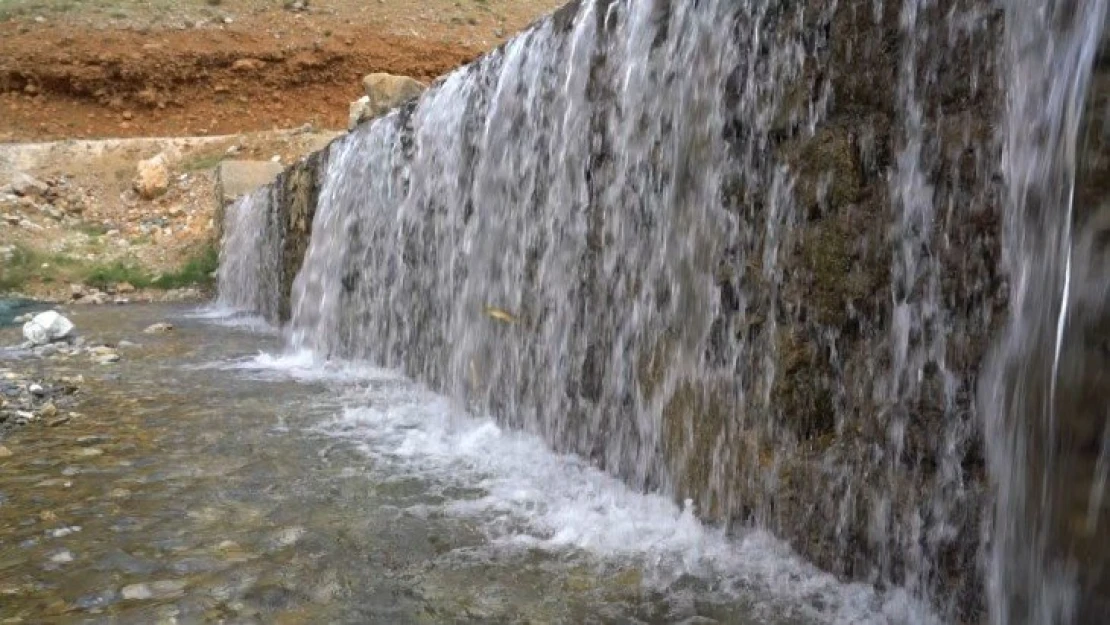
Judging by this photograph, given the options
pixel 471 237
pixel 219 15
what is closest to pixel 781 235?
pixel 471 237

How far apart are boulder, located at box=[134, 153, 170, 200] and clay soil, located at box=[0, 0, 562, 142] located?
162 inches

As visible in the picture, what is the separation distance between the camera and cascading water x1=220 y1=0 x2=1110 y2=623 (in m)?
1.81

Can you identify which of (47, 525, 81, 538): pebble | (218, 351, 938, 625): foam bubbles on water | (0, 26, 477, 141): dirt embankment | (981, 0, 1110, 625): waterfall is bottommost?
(47, 525, 81, 538): pebble

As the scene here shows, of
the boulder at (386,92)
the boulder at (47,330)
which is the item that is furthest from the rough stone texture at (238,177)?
the boulder at (47,330)

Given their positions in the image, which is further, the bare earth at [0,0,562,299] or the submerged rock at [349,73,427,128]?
the bare earth at [0,0,562,299]

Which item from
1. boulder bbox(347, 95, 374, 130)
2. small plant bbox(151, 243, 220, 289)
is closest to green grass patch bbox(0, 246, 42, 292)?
small plant bbox(151, 243, 220, 289)

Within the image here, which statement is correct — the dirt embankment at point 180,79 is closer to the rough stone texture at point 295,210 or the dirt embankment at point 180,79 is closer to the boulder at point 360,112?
the boulder at point 360,112

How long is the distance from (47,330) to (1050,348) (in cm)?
899

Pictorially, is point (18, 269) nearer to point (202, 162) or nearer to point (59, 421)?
point (202, 162)

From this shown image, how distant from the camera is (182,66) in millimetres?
22672

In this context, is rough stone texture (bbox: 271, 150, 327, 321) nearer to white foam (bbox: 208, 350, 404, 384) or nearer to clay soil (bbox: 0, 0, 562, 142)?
white foam (bbox: 208, 350, 404, 384)

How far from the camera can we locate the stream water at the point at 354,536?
2.34m

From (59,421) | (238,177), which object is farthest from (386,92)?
(59,421)

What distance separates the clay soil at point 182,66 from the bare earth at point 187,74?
1.4 inches
